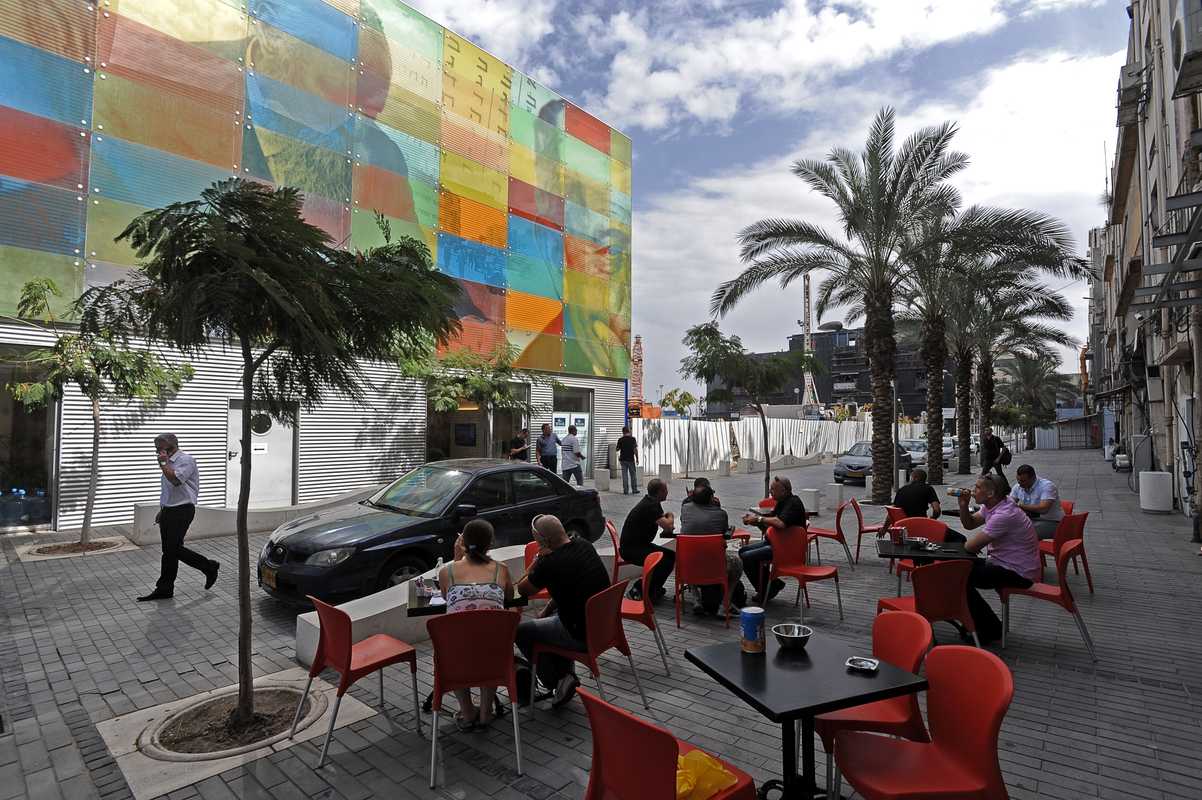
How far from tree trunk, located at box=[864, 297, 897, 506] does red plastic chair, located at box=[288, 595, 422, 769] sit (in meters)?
13.8

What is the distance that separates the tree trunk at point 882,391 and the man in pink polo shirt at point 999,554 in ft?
33.7

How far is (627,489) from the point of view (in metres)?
18.0

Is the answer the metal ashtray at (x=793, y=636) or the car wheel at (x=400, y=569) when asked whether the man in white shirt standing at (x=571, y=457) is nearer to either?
the car wheel at (x=400, y=569)

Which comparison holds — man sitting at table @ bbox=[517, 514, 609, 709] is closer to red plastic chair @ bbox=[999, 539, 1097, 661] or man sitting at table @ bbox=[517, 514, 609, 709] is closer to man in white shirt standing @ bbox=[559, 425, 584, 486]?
red plastic chair @ bbox=[999, 539, 1097, 661]

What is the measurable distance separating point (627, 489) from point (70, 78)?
47.2 feet

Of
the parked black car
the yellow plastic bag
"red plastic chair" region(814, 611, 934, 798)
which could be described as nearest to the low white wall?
the parked black car

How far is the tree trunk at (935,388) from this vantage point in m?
21.1

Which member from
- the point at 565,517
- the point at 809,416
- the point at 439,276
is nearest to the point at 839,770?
the point at 439,276

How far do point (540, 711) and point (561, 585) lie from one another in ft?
2.99

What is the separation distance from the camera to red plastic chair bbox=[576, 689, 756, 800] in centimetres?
222

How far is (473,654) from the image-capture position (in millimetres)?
3668

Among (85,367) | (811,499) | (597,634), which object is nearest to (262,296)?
(597,634)

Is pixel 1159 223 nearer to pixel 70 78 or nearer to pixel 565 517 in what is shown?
pixel 565 517

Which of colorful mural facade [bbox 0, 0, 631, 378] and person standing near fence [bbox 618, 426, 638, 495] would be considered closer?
colorful mural facade [bbox 0, 0, 631, 378]
